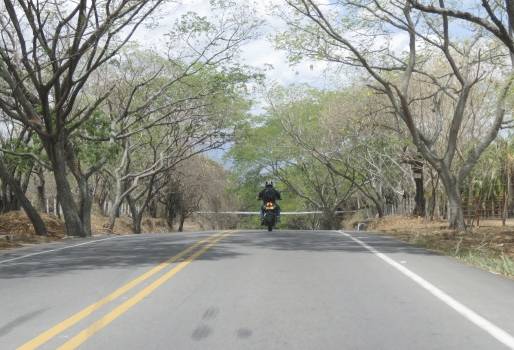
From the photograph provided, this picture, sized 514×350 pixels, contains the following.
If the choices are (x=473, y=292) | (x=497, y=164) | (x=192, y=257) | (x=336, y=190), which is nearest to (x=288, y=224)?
(x=336, y=190)

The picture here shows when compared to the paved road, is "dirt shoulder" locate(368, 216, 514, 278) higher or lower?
higher

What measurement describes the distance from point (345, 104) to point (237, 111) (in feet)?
20.4

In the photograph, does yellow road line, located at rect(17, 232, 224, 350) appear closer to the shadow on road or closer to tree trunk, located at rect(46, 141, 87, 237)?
the shadow on road

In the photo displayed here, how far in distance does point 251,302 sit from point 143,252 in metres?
6.69

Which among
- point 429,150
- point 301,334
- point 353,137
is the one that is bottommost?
point 301,334

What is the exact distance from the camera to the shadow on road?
11.4 metres

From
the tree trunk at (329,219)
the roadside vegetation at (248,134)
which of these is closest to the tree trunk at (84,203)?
the roadside vegetation at (248,134)

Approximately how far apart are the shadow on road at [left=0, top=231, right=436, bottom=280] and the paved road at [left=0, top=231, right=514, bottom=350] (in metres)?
0.07

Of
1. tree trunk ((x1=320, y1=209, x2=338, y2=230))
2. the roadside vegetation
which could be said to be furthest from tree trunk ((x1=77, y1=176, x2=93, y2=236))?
tree trunk ((x1=320, y1=209, x2=338, y2=230))

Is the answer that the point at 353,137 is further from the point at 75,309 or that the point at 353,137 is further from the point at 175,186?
the point at 75,309

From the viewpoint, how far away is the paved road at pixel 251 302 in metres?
6.04

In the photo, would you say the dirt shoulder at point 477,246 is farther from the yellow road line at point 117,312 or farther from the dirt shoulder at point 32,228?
the dirt shoulder at point 32,228

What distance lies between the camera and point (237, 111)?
37656 millimetres

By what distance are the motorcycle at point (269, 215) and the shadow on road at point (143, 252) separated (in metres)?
5.60
